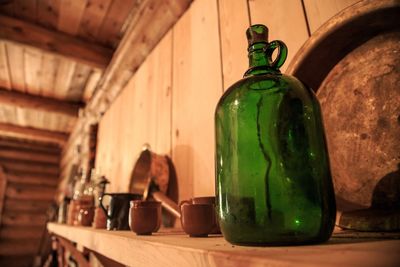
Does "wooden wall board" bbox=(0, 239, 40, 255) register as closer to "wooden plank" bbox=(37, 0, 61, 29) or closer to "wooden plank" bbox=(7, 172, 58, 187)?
"wooden plank" bbox=(7, 172, 58, 187)

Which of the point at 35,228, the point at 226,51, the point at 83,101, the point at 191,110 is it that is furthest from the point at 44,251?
the point at 226,51

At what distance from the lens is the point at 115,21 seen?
2047mm

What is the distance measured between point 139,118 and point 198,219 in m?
1.26

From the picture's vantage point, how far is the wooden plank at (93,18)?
1.90 meters

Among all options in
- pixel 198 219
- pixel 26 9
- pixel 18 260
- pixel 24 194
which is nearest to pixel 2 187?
pixel 24 194

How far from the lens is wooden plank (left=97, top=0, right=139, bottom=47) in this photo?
1.89 m

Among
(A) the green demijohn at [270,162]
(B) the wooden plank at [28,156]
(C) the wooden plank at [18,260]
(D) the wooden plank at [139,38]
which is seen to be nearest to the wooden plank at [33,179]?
(B) the wooden plank at [28,156]

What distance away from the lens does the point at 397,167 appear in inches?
19.0

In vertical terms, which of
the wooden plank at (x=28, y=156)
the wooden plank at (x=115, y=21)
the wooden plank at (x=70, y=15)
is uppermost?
the wooden plank at (x=70, y=15)

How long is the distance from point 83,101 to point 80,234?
2736mm

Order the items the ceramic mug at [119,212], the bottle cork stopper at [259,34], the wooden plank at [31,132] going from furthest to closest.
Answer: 1. the wooden plank at [31,132]
2. the ceramic mug at [119,212]
3. the bottle cork stopper at [259,34]

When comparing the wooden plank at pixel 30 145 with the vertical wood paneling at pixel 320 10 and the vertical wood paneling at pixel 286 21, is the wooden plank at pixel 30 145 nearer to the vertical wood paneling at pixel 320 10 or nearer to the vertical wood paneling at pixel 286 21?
the vertical wood paneling at pixel 286 21

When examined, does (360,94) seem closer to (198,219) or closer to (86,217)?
(198,219)

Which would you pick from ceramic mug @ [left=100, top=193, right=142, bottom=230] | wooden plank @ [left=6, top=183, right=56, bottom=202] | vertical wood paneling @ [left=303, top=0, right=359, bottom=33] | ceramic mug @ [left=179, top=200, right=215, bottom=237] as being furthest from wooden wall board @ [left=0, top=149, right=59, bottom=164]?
vertical wood paneling @ [left=303, top=0, right=359, bottom=33]
